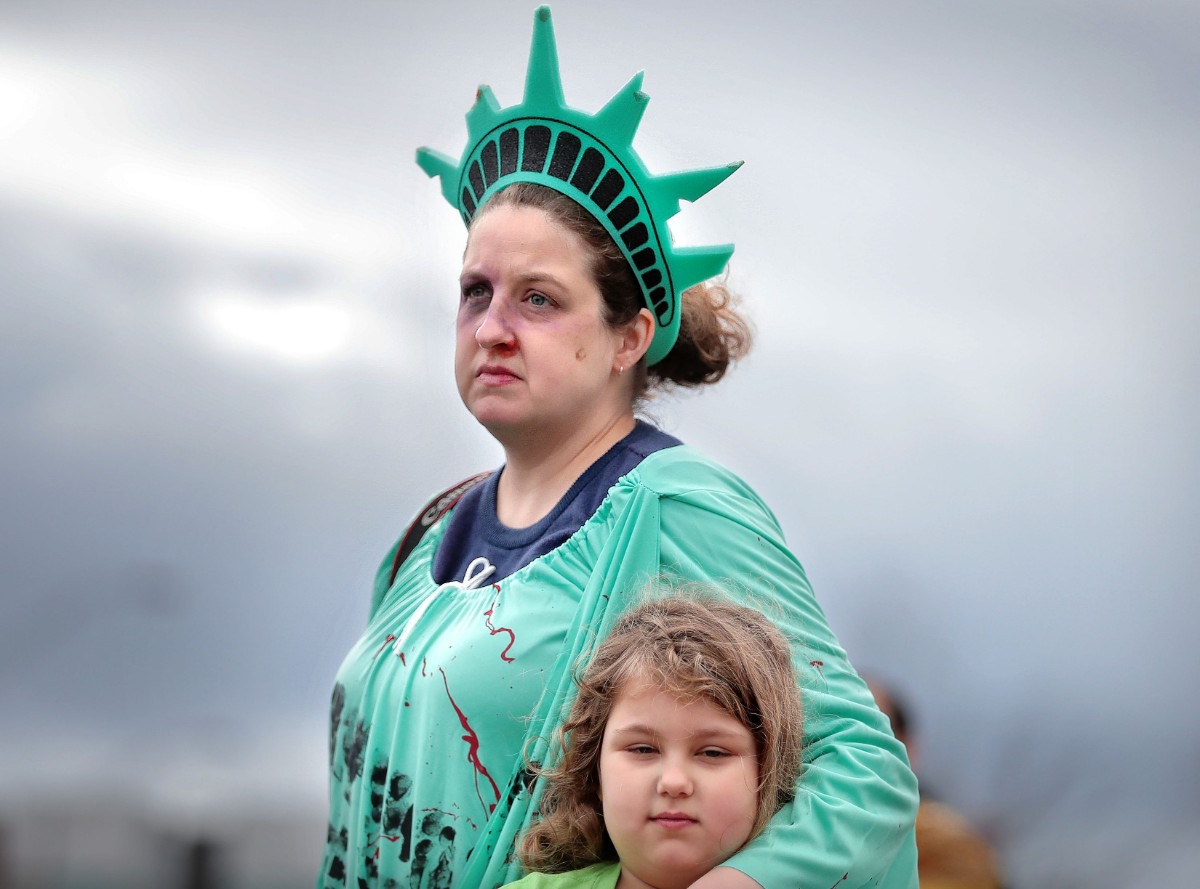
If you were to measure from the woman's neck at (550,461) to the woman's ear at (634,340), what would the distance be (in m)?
0.08

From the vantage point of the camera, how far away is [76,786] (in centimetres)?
263

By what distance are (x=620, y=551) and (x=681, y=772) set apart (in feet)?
1.06

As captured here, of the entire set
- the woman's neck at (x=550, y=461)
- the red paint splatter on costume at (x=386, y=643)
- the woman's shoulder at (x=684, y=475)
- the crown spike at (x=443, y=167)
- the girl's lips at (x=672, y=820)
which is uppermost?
the crown spike at (x=443, y=167)

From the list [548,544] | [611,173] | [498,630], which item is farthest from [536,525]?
[611,173]

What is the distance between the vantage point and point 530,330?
61.5 inches

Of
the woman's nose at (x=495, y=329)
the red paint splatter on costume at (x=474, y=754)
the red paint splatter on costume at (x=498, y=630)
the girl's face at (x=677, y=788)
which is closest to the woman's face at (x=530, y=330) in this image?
the woman's nose at (x=495, y=329)

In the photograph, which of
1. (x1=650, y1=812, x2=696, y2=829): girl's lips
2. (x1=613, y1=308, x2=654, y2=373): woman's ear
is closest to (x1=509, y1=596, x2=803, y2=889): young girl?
(x1=650, y1=812, x2=696, y2=829): girl's lips

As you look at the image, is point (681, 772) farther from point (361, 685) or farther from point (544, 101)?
point (544, 101)

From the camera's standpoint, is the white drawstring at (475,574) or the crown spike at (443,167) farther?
the crown spike at (443,167)

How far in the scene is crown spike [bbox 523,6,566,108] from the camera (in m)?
1.61

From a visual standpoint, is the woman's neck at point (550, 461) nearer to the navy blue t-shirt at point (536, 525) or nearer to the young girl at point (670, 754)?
the navy blue t-shirt at point (536, 525)

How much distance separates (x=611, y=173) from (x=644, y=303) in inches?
6.8

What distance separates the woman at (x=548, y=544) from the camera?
1.36 m

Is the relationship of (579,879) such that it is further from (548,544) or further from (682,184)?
(682,184)
